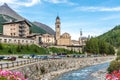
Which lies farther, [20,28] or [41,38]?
[41,38]

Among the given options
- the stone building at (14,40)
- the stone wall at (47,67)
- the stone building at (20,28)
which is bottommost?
the stone wall at (47,67)

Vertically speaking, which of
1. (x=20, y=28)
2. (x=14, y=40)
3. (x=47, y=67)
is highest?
(x=20, y=28)

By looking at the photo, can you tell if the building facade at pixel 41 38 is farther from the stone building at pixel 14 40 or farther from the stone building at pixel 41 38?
the stone building at pixel 14 40

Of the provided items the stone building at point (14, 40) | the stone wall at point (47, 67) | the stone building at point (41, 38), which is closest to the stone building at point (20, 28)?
the stone building at point (41, 38)

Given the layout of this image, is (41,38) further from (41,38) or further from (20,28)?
(20,28)

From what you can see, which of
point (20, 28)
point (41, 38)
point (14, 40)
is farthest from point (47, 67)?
point (41, 38)

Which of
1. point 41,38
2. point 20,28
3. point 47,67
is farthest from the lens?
point 41,38

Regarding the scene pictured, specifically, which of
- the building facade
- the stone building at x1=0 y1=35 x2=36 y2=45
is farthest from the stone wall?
the building facade

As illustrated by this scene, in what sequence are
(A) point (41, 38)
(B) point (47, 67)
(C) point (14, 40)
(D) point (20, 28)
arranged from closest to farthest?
(B) point (47, 67)
(C) point (14, 40)
(D) point (20, 28)
(A) point (41, 38)

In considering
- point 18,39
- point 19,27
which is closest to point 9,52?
point 18,39

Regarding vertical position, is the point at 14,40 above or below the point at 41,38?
below

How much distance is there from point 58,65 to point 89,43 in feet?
320

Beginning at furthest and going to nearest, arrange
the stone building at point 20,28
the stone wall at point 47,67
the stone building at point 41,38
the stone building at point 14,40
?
the stone building at point 20,28 < the stone building at point 41,38 < the stone building at point 14,40 < the stone wall at point 47,67

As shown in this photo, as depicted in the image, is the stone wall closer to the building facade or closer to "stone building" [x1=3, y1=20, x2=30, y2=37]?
the building facade
